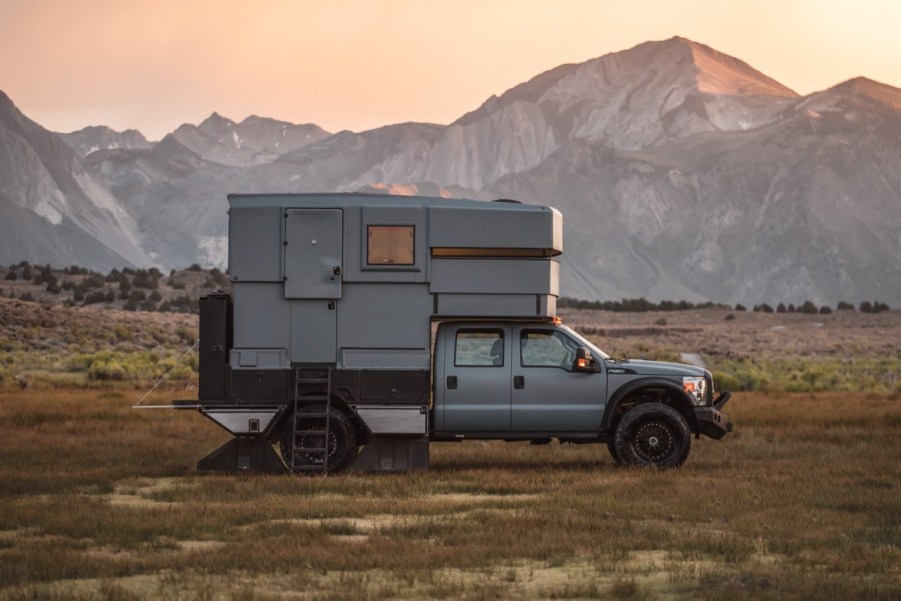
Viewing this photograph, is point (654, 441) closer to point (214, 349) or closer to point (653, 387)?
point (653, 387)

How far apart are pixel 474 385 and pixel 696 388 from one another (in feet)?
9.71

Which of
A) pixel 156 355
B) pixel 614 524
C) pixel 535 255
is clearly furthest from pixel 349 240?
pixel 156 355

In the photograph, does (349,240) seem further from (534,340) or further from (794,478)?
(794,478)

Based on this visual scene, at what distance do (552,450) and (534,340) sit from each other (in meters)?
4.15

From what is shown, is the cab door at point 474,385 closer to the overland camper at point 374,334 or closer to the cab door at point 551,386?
the overland camper at point 374,334

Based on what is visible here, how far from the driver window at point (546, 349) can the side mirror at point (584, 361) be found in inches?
4.1

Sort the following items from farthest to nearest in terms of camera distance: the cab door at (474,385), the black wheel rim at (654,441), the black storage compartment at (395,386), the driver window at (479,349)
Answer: the black wheel rim at (654,441), the driver window at (479,349), the cab door at (474,385), the black storage compartment at (395,386)

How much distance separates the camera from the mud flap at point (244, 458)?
18.8m

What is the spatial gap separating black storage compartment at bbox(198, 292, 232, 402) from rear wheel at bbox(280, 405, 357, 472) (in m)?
0.98

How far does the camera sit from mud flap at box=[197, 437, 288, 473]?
61.7ft

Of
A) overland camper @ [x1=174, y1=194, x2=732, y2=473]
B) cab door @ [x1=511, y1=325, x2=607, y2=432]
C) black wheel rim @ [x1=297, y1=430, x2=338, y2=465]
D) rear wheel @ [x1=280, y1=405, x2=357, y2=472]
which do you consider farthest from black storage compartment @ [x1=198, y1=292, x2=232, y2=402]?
cab door @ [x1=511, y1=325, x2=607, y2=432]

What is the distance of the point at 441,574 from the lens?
11.5m

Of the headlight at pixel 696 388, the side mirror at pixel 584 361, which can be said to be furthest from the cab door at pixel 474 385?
the headlight at pixel 696 388

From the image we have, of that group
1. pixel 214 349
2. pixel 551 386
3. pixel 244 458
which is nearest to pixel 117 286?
pixel 214 349
